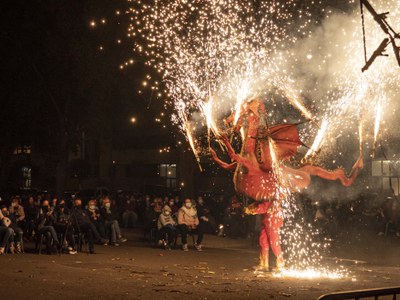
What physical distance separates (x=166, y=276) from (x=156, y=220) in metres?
7.56

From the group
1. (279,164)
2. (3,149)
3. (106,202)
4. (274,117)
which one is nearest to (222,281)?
(279,164)

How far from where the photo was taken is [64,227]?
17.8 m

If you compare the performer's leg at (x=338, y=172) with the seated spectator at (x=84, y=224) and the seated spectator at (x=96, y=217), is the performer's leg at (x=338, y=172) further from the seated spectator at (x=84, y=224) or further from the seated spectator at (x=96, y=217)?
the seated spectator at (x=96, y=217)

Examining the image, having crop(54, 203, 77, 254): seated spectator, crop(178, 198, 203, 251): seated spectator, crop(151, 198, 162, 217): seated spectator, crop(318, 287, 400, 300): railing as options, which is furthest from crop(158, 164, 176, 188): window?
crop(318, 287, 400, 300): railing

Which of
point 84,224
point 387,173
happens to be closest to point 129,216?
point 84,224

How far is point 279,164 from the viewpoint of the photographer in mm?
15008

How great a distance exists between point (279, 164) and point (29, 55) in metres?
20.9

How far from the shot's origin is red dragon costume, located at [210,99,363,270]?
14.9m

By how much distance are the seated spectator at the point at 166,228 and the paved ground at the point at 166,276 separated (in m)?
0.46

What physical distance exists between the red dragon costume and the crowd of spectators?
497 centimetres

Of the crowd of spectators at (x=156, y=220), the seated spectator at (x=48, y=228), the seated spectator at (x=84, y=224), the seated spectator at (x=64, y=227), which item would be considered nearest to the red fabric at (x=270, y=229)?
the crowd of spectators at (x=156, y=220)

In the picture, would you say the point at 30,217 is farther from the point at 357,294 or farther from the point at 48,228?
the point at 357,294

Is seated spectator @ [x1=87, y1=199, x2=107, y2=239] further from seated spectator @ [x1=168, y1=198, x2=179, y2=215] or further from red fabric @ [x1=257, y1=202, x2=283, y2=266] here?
red fabric @ [x1=257, y1=202, x2=283, y2=266]

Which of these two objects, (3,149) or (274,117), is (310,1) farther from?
(3,149)
